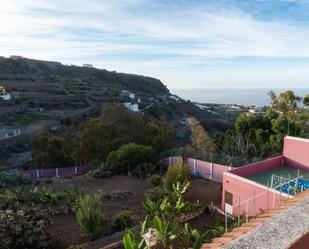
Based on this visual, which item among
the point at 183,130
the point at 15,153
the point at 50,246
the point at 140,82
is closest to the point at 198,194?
the point at 50,246

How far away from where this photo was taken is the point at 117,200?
13039mm

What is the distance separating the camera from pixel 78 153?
2248 centimetres

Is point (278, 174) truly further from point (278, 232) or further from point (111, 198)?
point (278, 232)

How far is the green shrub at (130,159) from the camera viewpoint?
57.6 feet

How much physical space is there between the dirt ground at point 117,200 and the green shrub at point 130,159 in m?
0.79

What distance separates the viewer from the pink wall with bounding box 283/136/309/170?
460 inches

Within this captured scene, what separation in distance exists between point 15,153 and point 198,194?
23.4 m

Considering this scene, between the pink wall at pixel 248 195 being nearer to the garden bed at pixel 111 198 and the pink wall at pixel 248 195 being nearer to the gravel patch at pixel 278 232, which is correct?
the garden bed at pixel 111 198

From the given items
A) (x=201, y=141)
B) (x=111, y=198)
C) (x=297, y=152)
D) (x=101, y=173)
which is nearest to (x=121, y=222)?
(x=111, y=198)

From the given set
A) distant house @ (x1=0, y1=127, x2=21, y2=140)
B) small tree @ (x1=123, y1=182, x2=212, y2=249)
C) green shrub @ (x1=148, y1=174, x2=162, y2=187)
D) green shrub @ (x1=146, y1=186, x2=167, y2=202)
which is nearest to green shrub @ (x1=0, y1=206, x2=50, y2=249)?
small tree @ (x1=123, y1=182, x2=212, y2=249)

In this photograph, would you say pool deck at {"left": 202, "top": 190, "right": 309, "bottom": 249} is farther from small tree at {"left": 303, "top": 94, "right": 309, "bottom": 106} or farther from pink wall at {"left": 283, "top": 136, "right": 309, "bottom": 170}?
small tree at {"left": 303, "top": 94, "right": 309, "bottom": 106}

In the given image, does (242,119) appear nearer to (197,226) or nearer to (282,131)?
(282,131)

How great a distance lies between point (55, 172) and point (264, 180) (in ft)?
47.6

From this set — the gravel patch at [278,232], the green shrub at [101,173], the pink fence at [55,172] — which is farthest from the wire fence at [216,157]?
the gravel patch at [278,232]
